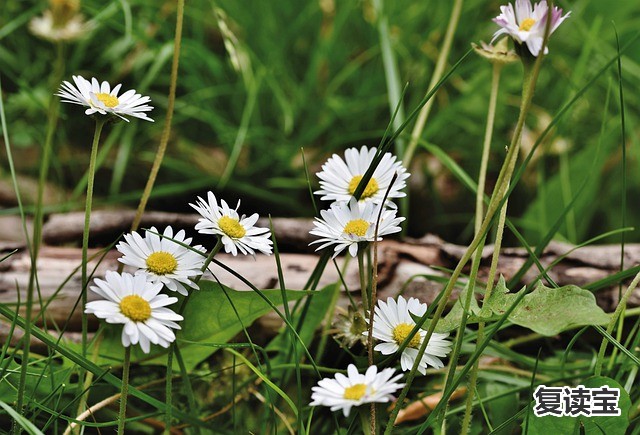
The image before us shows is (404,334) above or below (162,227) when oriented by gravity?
below

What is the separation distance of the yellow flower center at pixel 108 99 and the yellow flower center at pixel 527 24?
1.16ft

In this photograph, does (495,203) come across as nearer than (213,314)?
Yes

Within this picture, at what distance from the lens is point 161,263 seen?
0.59m

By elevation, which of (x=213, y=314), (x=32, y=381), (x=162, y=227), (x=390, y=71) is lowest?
(x=32, y=381)

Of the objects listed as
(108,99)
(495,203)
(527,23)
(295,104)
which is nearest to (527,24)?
(527,23)

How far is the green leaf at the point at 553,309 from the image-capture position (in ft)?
1.79

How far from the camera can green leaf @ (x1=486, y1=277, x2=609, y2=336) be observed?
21.5 inches

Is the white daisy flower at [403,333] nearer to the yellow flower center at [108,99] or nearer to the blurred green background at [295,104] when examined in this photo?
the yellow flower center at [108,99]

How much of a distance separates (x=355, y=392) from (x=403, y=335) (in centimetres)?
11

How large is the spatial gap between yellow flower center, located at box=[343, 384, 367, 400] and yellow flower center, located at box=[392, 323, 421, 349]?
0.10 meters

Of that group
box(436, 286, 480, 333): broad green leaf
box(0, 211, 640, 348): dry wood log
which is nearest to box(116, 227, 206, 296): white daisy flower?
box(436, 286, 480, 333): broad green leaf

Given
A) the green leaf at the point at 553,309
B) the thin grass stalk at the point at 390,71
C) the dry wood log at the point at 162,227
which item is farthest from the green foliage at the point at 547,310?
the thin grass stalk at the point at 390,71

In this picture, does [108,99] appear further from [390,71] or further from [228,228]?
[390,71]

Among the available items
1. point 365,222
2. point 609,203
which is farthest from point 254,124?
point 365,222
